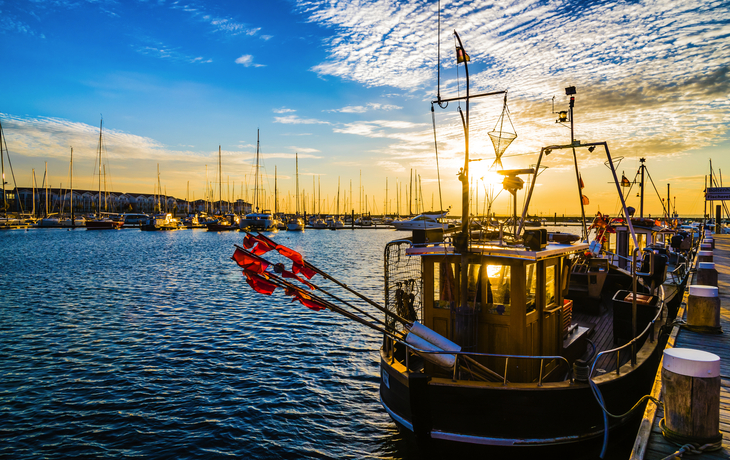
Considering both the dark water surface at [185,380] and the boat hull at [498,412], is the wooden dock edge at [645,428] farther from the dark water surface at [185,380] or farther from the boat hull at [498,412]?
the dark water surface at [185,380]

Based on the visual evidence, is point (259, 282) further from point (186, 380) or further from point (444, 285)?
point (186, 380)

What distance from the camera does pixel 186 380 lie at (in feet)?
42.4

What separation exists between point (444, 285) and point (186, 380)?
31.3 ft

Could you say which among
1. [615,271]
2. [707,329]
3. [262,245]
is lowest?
[707,329]

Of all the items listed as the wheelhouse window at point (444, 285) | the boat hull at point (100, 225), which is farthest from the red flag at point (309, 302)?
the boat hull at point (100, 225)

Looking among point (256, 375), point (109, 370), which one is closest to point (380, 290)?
point (256, 375)

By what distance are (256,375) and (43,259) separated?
1896 inches

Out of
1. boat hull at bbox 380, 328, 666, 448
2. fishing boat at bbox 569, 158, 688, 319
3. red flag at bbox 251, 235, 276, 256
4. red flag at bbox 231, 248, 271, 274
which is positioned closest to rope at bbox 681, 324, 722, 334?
fishing boat at bbox 569, 158, 688, 319

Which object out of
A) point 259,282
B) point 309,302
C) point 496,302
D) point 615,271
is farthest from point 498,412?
point 615,271

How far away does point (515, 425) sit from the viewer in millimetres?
7121

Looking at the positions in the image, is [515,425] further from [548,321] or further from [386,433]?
[386,433]

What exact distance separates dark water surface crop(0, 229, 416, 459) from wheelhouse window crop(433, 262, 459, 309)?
3.52 m

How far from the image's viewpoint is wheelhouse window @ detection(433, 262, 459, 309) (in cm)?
853

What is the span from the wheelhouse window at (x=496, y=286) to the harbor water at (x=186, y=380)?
3.62 meters
